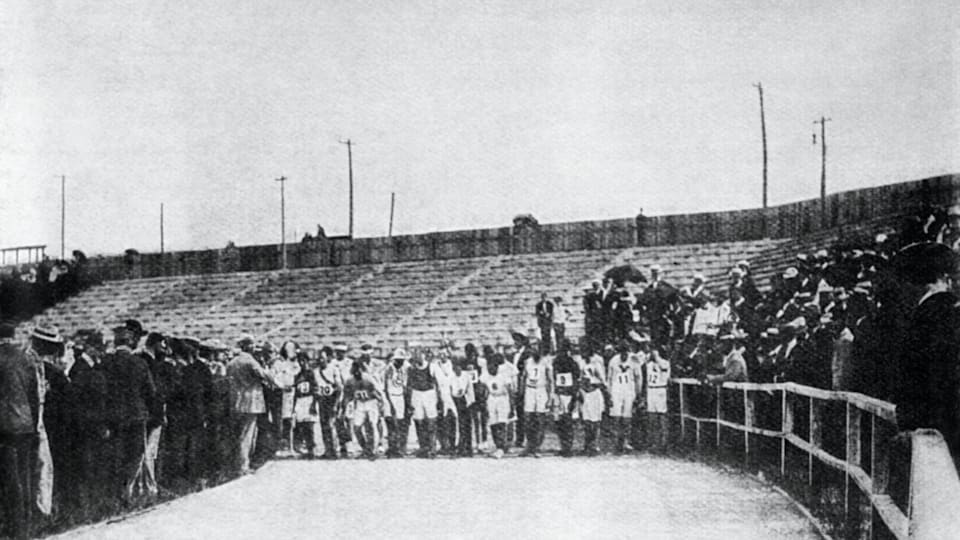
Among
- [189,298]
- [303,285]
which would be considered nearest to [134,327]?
[303,285]

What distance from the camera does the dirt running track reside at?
7.44 metres

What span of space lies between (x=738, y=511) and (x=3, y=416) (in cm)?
436

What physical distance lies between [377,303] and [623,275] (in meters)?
8.13

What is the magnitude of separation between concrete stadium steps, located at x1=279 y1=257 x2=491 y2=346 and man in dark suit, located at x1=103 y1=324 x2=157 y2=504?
1199 centimetres

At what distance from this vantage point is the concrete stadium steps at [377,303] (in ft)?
71.1

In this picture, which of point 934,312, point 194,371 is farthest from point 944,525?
point 194,371

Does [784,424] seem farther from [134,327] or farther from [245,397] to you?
[245,397]

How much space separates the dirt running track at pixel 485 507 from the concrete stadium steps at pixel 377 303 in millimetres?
10291

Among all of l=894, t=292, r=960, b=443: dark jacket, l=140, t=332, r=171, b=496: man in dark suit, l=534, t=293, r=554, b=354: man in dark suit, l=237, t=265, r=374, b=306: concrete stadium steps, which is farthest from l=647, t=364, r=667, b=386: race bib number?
l=237, t=265, r=374, b=306: concrete stadium steps

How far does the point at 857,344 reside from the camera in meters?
6.95

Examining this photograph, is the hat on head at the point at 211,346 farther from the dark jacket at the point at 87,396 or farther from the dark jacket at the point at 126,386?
the dark jacket at the point at 87,396

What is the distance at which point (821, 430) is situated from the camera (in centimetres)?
762

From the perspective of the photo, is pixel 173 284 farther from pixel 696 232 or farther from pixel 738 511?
pixel 738 511

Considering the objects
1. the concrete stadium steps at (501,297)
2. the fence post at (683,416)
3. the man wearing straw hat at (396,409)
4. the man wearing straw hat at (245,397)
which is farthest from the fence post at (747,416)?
the concrete stadium steps at (501,297)
